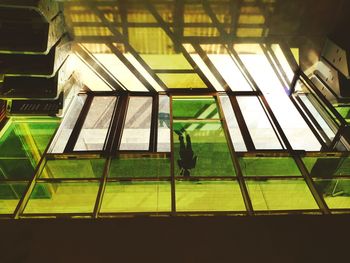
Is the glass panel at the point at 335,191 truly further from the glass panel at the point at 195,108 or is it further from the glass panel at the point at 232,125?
the glass panel at the point at 195,108

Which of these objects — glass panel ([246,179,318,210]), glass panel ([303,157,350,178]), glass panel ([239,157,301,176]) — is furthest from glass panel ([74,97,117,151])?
glass panel ([303,157,350,178])

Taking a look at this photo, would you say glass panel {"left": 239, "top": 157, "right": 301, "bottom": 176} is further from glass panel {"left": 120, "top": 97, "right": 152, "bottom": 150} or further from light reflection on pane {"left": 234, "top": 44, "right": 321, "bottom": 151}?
glass panel {"left": 120, "top": 97, "right": 152, "bottom": 150}

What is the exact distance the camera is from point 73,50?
21.4ft

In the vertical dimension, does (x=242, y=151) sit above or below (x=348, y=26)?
below

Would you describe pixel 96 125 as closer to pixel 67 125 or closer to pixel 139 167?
pixel 67 125

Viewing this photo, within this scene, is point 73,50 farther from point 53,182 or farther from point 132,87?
point 53,182

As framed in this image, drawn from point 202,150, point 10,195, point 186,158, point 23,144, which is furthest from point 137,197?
point 23,144

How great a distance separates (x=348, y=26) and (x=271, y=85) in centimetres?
201

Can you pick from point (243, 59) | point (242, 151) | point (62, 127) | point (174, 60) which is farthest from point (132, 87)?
point (242, 151)

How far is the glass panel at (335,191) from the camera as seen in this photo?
15.0 feet

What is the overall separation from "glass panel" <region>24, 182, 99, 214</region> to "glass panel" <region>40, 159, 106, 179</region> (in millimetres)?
207

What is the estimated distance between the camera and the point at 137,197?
191 inches

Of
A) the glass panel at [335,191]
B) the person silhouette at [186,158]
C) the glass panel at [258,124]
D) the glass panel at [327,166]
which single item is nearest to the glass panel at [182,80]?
the glass panel at [258,124]

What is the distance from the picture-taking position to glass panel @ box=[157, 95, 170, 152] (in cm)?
600
